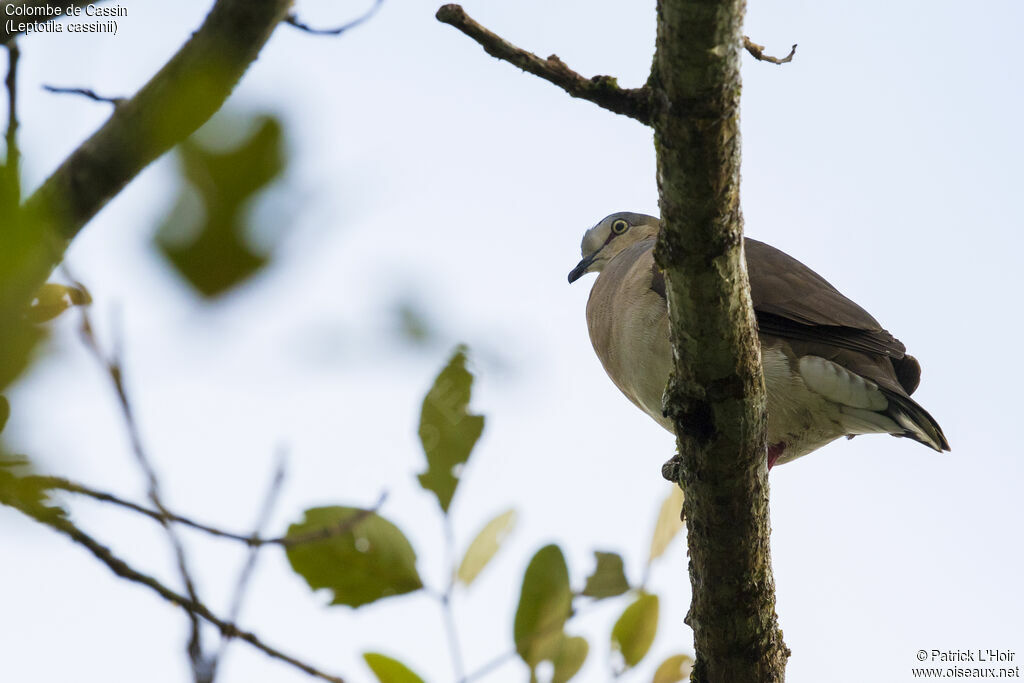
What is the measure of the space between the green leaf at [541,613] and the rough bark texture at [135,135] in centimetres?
90

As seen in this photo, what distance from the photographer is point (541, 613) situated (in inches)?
65.2

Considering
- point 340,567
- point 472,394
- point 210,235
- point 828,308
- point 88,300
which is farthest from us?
point 828,308

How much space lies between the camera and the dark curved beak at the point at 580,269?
6895 mm

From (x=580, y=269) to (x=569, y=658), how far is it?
5341 mm

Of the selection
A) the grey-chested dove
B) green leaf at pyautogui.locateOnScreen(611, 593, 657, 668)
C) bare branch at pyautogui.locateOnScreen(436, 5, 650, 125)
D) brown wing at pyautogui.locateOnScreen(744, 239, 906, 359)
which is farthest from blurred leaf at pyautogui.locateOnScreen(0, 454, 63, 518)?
brown wing at pyautogui.locateOnScreen(744, 239, 906, 359)

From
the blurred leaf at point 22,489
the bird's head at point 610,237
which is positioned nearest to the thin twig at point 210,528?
the blurred leaf at point 22,489

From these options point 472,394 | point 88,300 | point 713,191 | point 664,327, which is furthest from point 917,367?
point 88,300

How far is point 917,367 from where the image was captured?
4773 mm

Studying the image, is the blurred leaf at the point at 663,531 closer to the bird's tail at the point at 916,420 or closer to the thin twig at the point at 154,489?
the thin twig at the point at 154,489

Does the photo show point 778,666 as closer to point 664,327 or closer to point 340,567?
point 664,327

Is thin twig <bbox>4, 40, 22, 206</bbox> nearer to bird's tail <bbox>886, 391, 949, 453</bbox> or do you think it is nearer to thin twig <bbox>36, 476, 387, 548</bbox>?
thin twig <bbox>36, 476, 387, 548</bbox>

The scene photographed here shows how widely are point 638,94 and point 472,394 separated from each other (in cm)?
146

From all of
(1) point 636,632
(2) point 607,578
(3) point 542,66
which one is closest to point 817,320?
(3) point 542,66

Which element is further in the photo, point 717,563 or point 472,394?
point 717,563
